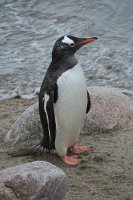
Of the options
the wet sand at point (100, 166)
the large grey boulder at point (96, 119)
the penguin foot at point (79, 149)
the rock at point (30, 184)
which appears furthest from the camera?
the large grey boulder at point (96, 119)

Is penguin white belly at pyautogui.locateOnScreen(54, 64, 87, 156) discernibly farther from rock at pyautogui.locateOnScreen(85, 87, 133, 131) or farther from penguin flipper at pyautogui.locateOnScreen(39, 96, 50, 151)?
rock at pyautogui.locateOnScreen(85, 87, 133, 131)

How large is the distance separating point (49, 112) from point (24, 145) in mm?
858

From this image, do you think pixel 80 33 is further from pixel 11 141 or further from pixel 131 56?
pixel 11 141

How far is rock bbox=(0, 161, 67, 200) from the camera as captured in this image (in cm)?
381

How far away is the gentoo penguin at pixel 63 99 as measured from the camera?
17.6ft

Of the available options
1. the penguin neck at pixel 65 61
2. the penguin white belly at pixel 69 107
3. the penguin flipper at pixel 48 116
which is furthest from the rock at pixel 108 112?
the penguin neck at pixel 65 61

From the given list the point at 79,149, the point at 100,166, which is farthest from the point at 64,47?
the point at 100,166

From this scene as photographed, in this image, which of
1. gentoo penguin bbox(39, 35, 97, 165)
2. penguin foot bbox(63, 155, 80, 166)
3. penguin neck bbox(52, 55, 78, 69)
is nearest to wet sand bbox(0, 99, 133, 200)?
penguin foot bbox(63, 155, 80, 166)

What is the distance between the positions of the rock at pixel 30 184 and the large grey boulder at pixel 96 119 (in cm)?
230

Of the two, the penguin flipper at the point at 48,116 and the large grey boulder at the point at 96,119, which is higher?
the penguin flipper at the point at 48,116

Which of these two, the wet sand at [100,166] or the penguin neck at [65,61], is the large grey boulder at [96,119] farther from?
the penguin neck at [65,61]

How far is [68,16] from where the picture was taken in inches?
506

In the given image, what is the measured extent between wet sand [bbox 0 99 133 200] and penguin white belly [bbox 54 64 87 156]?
23 centimetres

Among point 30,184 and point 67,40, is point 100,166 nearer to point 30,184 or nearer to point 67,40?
point 67,40
